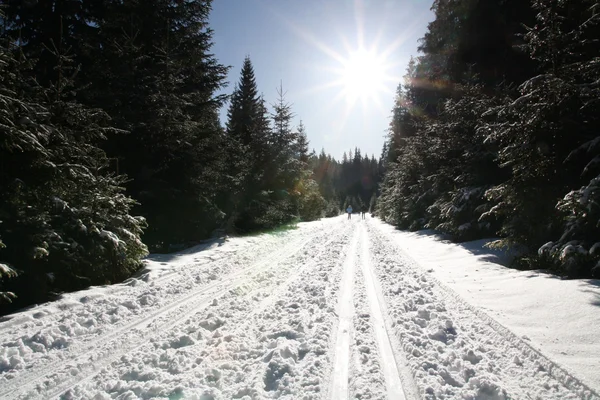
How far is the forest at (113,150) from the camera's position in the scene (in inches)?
200

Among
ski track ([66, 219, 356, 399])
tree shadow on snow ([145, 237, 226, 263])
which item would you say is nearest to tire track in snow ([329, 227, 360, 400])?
ski track ([66, 219, 356, 399])

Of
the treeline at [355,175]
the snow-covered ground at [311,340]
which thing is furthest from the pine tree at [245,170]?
the treeline at [355,175]

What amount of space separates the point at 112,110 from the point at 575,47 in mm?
13211

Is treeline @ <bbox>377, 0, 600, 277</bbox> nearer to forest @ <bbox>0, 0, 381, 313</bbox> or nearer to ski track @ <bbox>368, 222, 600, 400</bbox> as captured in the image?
ski track @ <bbox>368, 222, 600, 400</bbox>

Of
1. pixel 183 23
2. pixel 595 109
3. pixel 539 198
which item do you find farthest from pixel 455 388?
pixel 183 23

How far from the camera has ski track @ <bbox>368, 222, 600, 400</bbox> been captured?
284 centimetres

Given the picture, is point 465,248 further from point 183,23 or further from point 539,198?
point 183,23

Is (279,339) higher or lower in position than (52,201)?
lower

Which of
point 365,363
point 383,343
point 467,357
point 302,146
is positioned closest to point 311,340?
point 365,363

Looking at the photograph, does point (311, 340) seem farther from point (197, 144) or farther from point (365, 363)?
point (197, 144)

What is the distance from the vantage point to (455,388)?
2.93 meters

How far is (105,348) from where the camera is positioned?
3.75 metres

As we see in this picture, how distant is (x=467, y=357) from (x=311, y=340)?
185 cm

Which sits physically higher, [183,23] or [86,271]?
[183,23]
